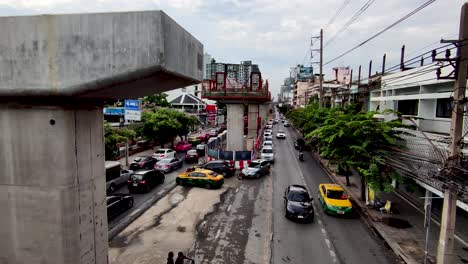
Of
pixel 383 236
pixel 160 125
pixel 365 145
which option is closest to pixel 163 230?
pixel 383 236

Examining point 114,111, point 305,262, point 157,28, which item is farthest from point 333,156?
point 114,111

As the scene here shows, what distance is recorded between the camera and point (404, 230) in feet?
47.9

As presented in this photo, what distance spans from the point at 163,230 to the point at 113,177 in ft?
27.8

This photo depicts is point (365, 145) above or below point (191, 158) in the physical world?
above

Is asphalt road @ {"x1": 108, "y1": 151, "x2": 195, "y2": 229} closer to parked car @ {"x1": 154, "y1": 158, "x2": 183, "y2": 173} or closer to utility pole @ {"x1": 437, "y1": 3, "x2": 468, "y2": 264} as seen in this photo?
parked car @ {"x1": 154, "y1": 158, "x2": 183, "y2": 173}

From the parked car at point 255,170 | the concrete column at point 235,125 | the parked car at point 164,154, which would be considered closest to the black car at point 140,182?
the parked car at point 255,170

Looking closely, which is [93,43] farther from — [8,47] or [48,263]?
[48,263]

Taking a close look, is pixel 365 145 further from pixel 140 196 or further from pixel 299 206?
pixel 140 196

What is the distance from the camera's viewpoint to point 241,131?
1313 inches

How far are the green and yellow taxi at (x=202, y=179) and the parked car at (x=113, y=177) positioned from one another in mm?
4110

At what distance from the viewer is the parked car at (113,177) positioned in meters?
20.3

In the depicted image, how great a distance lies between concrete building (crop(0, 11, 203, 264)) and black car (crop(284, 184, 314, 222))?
33.5 feet

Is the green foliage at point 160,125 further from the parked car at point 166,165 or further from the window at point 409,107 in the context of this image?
the window at point 409,107

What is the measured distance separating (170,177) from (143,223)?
9.95 metres
